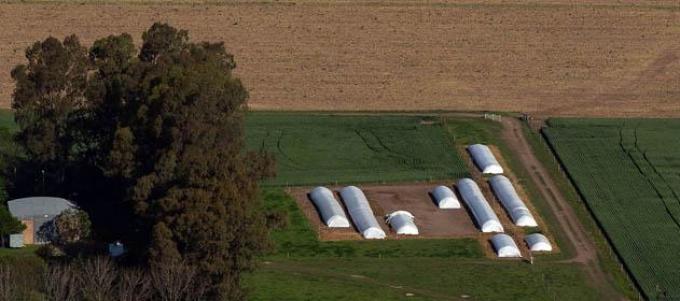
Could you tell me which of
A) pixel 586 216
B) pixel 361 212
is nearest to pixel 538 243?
pixel 586 216

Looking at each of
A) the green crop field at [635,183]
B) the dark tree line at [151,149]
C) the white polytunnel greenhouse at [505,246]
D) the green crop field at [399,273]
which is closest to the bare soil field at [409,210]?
the green crop field at [399,273]

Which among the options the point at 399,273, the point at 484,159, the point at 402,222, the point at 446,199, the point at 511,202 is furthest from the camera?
the point at 484,159

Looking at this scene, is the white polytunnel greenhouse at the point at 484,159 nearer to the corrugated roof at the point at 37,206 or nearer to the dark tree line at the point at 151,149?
the dark tree line at the point at 151,149

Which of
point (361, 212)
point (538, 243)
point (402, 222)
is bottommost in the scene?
point (538, 243)

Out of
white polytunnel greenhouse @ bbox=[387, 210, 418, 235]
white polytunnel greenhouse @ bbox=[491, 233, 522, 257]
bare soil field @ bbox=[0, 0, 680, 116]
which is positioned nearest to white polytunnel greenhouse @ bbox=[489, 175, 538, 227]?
Answer: white polytunnel greenhouse @ bbox=[491, 233, 522, 257]

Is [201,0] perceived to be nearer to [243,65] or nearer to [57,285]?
[243,65]

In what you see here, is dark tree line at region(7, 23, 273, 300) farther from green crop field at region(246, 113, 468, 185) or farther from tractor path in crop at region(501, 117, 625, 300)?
tractor path in crop at region(501, 117, 625, 300)

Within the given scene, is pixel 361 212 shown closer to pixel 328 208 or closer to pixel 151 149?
pixel 328 208
